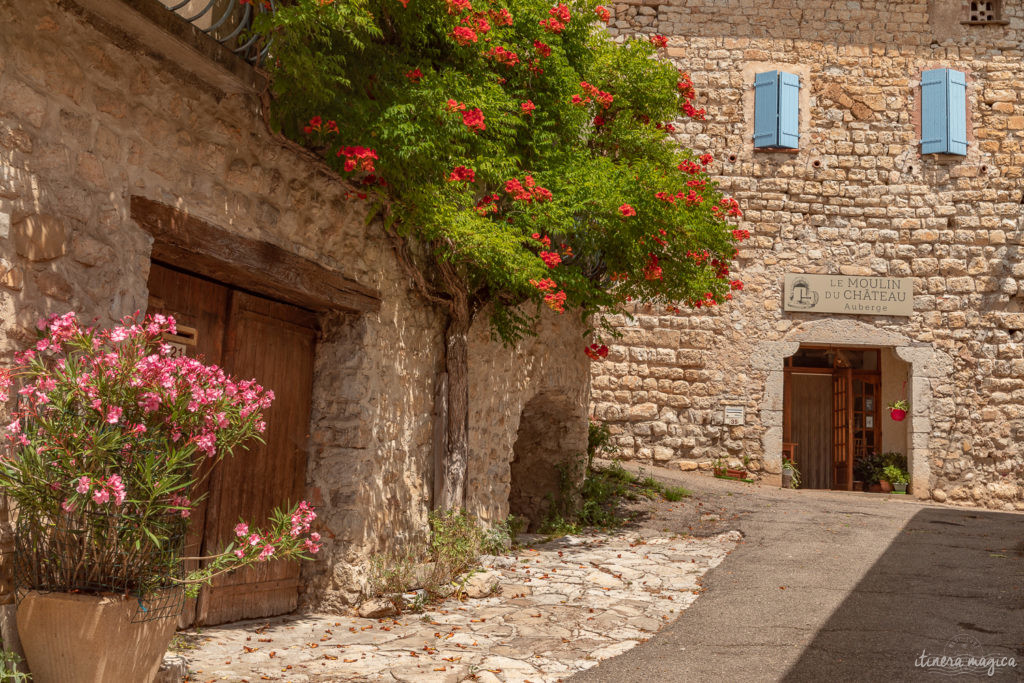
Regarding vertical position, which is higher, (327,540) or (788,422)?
(788,422)

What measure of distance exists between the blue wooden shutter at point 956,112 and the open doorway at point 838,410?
2.95 meters

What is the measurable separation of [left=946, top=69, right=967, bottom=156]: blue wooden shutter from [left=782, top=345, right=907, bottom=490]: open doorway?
2.95 meters

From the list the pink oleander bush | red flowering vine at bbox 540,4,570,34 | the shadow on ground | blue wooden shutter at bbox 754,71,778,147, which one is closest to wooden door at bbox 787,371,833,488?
blue wooden shutter at bbox 754,71,778,147

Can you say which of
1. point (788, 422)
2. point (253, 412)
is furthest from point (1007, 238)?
point (253, 412)

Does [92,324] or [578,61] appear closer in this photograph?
[92,324]

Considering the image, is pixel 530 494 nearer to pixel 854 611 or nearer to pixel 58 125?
pixel 854 611

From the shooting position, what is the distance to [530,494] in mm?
9016

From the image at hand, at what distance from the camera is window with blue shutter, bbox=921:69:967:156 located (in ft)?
40.5

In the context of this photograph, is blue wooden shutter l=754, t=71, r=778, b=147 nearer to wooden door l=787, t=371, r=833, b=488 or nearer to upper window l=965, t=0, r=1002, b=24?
upper window l=965, t=0, r=1002, b=24

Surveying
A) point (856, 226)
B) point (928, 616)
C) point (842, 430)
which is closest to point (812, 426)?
point (842, 430)

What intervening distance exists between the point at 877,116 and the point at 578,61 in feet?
23.6

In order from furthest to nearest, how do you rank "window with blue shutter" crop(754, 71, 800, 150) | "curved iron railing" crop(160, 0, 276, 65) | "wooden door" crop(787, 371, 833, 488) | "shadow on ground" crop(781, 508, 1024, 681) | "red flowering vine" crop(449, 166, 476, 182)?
"wooden door" crop(787, 371, 833, 488) < "window with blue shutter" crop(754, 71, 800, 150) < "red flowering vine" crop(449, 166, 476, 182) < "shadow on ground" crop(781, 508, 1024, 681) < "curved iron railing" crop(160, 0, 276, 65)

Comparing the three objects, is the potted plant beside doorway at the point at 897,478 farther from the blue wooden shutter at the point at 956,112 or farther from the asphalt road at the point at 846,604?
the blue wooden shutter at the point at 956,112

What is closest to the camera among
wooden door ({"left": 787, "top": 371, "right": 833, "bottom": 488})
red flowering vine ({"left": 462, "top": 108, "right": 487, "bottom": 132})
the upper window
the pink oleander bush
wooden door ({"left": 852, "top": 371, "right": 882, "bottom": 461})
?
the pink oleander bush
